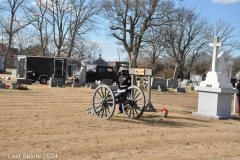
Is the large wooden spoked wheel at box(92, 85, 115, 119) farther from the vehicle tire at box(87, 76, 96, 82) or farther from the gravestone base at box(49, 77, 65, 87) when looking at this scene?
the vehicle tire at box(87, 76, 96, 82)

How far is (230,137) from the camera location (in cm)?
806

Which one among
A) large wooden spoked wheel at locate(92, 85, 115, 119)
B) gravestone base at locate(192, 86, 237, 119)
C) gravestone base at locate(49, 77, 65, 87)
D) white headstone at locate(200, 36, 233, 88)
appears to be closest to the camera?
large wooden spoked wheel at locate(92, 85, 115, 119)

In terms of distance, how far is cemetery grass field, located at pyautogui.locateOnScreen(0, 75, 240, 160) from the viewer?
5.78m

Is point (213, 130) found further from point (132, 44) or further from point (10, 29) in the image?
point (10, 29)

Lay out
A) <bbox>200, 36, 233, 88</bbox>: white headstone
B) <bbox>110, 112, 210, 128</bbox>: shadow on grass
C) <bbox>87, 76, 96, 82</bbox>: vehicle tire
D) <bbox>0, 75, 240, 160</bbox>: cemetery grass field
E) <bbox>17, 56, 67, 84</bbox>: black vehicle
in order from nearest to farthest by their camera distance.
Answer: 1. <bbox>0, 75, 240, 160</bbox>: cemetery grass field
2. <bbox>110, 112, 210, 128</bbox>: shadow on grass
3. <bbox>200, 36, 233, 88</bbox>: white headstone
4. <bbox>17, 56, 67, 84</bbox>: black vehicle
5. <bbox>87, 76, 96, 82</bbox>: vehicle tire

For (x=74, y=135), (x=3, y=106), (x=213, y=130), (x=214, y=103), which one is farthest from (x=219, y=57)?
(x=3, y=106)

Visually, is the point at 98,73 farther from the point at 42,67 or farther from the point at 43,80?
the point at 43,80

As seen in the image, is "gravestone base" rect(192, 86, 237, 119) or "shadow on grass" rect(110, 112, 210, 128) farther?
"gravestone base" rect(192, 86, 237, 119)

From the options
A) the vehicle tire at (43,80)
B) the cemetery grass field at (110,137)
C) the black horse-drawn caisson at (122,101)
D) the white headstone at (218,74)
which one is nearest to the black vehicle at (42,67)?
the vehicle tire at (43,80)

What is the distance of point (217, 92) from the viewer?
438 inches

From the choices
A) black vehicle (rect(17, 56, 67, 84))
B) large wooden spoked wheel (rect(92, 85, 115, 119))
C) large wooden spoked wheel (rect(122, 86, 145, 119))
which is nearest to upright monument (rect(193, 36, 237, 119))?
large wooden spoked wheel (rect(122, 86, 145, 119))

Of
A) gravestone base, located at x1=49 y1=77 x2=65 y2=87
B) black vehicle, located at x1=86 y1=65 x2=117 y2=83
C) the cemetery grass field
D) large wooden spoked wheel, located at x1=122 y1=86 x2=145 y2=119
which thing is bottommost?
the cemetery grass field

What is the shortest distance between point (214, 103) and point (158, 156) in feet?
19.6

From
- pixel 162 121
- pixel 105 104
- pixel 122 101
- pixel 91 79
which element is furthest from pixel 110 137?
pixel 91 79
